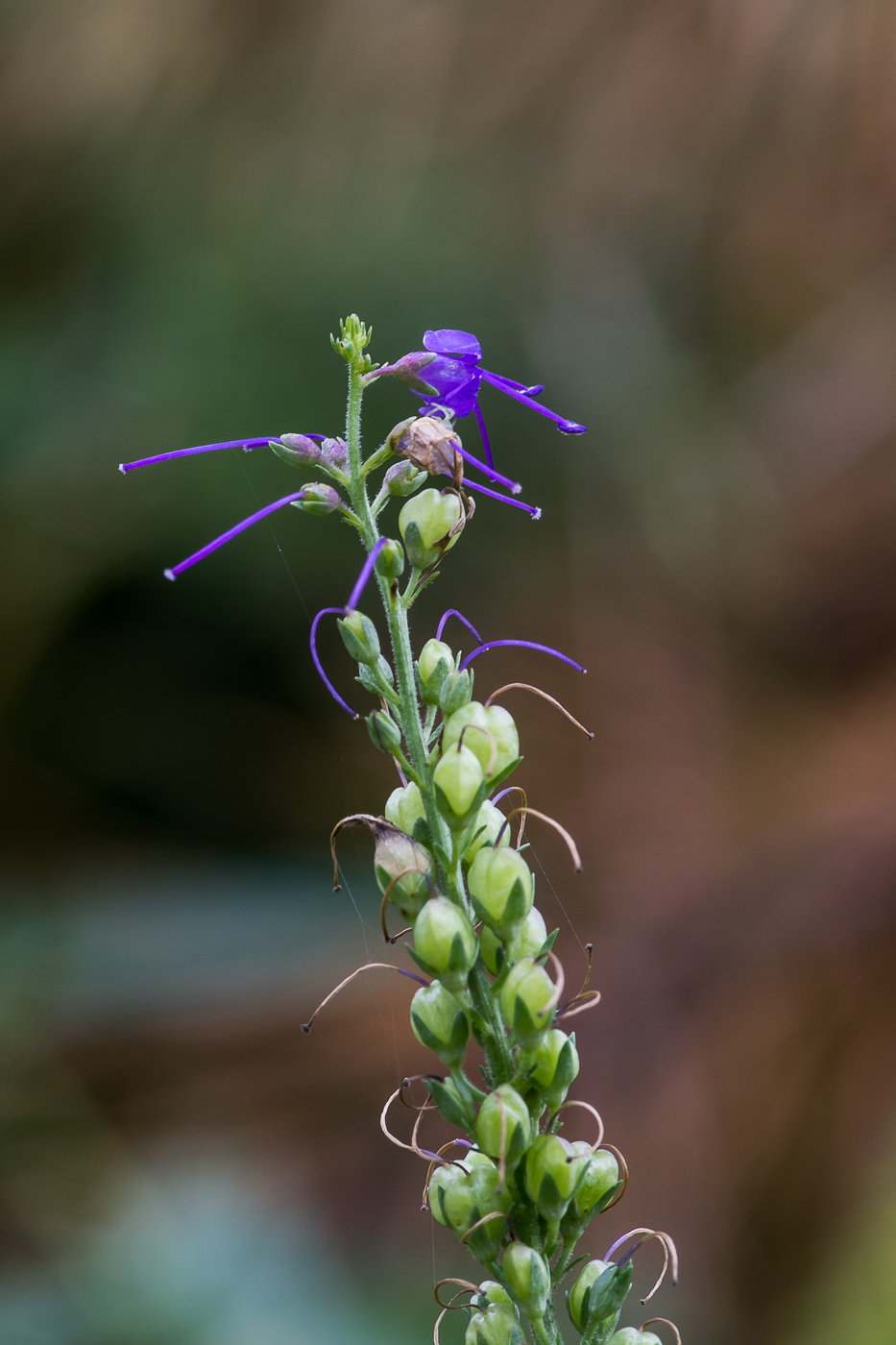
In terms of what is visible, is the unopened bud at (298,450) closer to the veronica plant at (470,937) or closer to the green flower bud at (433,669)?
the veronica plant at (470,937)

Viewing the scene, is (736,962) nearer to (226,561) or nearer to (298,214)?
A: (226,561)

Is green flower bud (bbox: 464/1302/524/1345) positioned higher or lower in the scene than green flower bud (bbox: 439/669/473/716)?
lower

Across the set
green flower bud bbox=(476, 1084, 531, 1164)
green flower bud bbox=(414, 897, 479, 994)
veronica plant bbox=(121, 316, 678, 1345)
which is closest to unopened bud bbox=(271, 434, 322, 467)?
veronica plant bbox=(121, 316, 678, 1345)

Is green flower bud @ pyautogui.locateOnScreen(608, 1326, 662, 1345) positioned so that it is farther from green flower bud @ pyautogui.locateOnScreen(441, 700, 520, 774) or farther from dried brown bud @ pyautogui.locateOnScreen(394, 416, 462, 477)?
dried brown bud @ pyautogui.locateOnScreen(394, 416, 462, 477)

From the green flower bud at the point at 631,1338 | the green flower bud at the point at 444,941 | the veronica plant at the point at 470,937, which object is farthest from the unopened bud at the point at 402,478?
the green flower bud at the point at 631,1338

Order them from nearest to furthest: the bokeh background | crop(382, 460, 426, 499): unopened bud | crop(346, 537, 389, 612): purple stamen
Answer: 1. crop(346, 537, 389, 612): purple stamen
2. crop(382, 460, 426, 499): unopened bud
3. the bokeh background

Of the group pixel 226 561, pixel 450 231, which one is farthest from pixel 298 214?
pixel 226 561
